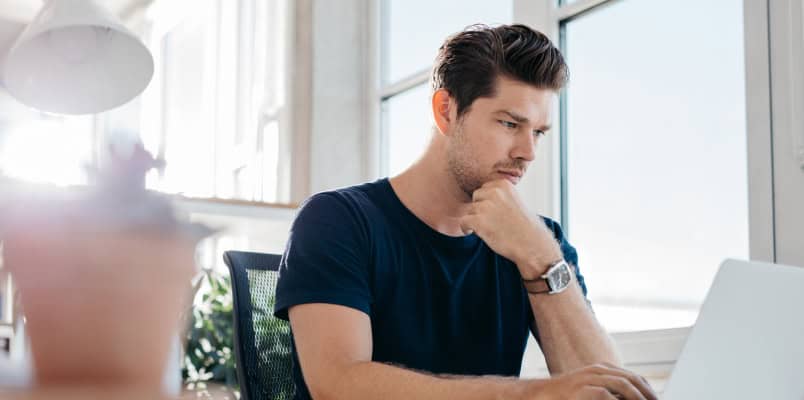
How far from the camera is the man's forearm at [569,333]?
1414mm

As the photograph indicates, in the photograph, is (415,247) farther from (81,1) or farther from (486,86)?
(81,1)

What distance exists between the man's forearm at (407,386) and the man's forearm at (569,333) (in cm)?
32

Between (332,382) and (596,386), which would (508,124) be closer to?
(332,382)

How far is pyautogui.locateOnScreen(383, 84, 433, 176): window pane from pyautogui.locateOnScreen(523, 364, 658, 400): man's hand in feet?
6.94

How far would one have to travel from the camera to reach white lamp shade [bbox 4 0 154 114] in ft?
6.76

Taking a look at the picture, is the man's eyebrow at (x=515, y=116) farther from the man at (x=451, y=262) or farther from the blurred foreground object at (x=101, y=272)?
the blurred foreground object at (x=101, y=272)

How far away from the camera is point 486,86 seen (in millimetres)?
1562

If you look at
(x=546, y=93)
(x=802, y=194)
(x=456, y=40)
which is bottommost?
(x=802, y=194)

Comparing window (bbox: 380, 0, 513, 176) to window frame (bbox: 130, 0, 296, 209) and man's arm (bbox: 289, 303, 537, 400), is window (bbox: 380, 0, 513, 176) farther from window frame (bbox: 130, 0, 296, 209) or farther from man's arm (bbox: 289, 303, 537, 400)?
man's arm (bbox: 289, 303, 537, 400)

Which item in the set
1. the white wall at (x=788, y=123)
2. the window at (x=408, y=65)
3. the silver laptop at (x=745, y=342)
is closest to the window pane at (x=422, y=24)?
the window at (x=408, y=65)

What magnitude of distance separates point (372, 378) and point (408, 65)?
2189 millimetres

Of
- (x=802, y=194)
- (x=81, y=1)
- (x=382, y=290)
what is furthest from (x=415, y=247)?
(x=81, y=1)

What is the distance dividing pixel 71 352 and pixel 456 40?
4.62 ft

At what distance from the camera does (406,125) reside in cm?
324
